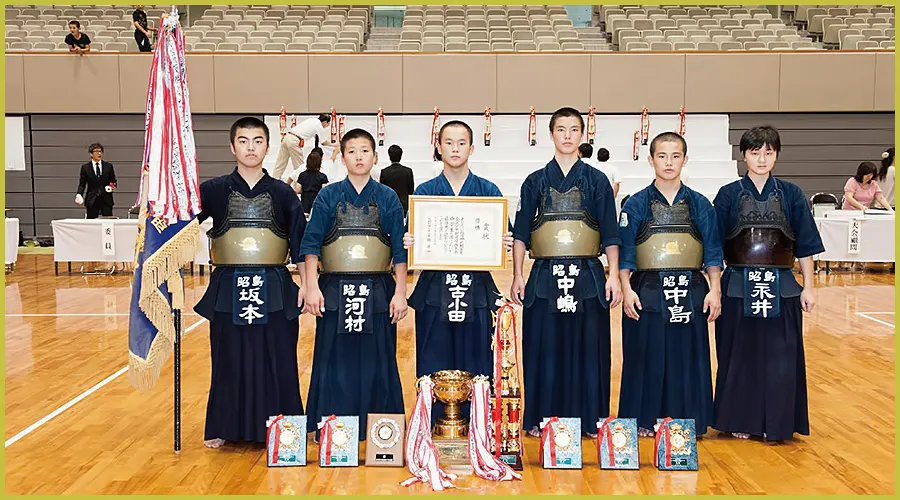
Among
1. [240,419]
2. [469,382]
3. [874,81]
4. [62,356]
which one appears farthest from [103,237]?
[874,81]

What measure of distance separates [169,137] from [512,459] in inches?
85.4

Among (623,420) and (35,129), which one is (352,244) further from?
(35,129)

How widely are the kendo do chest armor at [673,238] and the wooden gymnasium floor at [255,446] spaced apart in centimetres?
92

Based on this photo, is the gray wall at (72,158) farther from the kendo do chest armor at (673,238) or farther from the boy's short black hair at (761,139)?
the boy's short black hair at (761,139)

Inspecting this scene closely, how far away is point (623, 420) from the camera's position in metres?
3.98

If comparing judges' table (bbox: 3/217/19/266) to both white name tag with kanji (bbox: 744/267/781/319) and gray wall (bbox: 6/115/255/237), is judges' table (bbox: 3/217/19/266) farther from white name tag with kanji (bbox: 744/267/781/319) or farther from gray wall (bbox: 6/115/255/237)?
white name tag with kanji (bbox: 744/267/781/319)

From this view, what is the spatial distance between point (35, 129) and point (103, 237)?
6.14 meters

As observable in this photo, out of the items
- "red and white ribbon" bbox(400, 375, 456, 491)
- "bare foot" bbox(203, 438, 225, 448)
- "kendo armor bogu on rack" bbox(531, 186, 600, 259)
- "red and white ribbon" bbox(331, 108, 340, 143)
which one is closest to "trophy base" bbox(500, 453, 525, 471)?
"red and white ribbon" bbox(400, 375, 456, 491)

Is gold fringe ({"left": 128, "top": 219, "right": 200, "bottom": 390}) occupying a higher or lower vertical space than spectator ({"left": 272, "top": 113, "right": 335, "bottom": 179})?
lower

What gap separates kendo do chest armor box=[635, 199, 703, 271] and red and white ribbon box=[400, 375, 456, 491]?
4.32 ft

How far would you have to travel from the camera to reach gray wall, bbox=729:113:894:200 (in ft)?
53.0

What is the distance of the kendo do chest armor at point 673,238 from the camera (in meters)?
4.35

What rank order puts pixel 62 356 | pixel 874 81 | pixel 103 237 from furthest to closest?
pixel 874 81 → pixel 103 237 → pixel 62 356

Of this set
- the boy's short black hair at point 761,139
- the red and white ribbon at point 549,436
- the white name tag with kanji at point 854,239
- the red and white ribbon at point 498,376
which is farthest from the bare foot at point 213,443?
the white name tag with kanji at point 854,239
